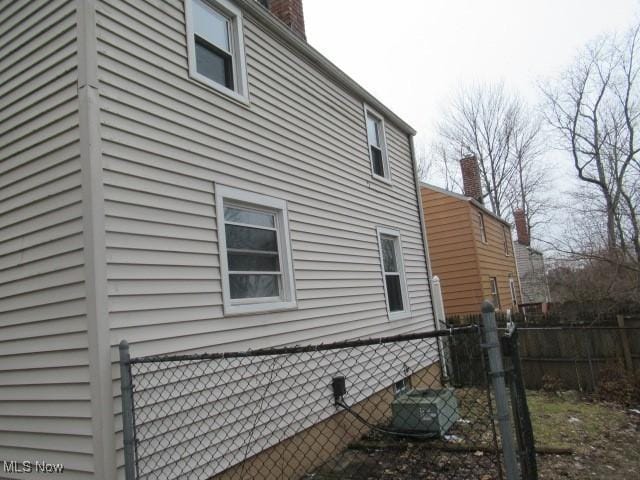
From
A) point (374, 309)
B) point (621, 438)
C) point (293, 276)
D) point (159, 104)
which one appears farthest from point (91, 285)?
point (621, 438)

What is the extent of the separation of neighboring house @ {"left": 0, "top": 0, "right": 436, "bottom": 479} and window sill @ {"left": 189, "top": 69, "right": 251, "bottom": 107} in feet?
0.06

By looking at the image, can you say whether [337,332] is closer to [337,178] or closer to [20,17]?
[337,178]

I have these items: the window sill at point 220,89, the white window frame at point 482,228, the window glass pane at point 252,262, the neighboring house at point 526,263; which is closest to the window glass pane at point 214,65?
the window sill at point 220,89

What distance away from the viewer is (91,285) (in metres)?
3.63

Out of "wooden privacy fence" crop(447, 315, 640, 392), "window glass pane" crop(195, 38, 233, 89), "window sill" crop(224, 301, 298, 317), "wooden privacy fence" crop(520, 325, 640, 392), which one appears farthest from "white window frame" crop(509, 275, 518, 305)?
"window glass pane" crop(195, 38, 233, 89)

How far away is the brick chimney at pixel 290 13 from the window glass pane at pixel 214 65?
2.54 meters

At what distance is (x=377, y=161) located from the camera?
9.79 meters

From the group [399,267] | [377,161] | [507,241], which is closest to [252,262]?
[399,267]

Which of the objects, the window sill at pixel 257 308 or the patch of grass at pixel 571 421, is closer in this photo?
the window sill at pixel 257 308

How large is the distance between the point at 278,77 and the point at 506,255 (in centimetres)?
1737

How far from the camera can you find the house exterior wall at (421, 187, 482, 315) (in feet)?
50.6

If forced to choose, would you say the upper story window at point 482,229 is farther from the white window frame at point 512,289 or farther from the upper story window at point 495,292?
the white window frame at point 512,289

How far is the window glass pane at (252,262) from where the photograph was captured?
17.2ft

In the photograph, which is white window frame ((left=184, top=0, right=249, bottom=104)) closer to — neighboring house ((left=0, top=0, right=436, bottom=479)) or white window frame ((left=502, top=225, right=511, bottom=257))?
neighboring house ((left=0, top=0, right=436, bottom=479))
